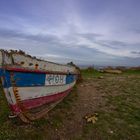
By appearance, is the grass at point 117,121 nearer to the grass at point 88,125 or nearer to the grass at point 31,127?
the grass at point 88,125

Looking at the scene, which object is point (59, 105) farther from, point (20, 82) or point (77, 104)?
point (20, 82)

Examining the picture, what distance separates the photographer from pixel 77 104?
7883 mm

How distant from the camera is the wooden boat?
4.96 metres

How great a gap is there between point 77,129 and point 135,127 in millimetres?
1660

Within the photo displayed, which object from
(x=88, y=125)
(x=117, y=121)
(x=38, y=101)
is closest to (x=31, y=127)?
(x=38, y=101)

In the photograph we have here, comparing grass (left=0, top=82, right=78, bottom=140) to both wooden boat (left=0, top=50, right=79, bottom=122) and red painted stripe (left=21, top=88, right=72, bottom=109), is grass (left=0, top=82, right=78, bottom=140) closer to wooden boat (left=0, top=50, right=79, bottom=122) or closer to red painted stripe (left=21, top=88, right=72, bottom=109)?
wooden boat (left=0, top=50, right=79, bottom=122)

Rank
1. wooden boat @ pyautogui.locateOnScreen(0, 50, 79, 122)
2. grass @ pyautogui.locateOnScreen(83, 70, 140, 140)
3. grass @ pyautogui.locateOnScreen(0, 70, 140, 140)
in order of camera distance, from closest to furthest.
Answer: wooden boat @ pyautogui.locateOnScreen(0, 50, 79, 122) → grass @ pyautogui.locateOnScreen(0, 70, 140, 140) → grass @ pyautogui.locateOnScreen(83, 70, 140, 140)

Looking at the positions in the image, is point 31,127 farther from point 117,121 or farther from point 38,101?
point 117,121

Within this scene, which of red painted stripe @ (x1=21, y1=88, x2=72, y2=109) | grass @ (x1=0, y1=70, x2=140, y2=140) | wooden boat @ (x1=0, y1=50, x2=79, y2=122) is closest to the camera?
wooden boat @ (x1=0, y1=50, x2=79, y2=122)

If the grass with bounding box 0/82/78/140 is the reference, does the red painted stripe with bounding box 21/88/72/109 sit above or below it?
above

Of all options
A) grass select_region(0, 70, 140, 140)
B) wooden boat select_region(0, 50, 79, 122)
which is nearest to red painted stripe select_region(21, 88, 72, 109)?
wooden boat select_region(0, 50, 79, 122)

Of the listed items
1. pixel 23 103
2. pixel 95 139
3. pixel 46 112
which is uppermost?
pixel 23 103

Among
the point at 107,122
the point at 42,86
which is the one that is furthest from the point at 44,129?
the point at 107,122

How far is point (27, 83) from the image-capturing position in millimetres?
5324
